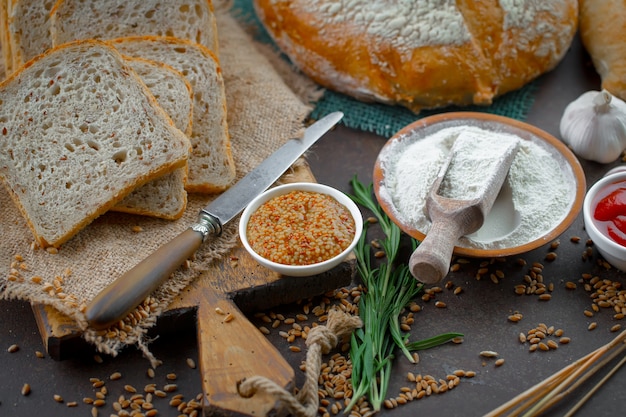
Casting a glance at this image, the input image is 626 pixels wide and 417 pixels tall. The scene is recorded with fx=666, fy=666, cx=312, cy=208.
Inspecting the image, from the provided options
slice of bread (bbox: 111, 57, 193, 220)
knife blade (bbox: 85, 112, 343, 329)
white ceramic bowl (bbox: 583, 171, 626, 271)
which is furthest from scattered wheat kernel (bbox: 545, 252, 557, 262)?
slice of bread (bbox: 111, 57, 193, 220)

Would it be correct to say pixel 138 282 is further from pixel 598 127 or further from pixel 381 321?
pixel 598 127

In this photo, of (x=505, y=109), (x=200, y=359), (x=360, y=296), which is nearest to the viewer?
(x=200, y=359)

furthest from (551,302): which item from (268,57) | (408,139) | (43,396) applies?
(268,57)

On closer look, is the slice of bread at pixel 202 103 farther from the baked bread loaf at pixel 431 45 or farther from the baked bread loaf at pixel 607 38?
the baked bread loaf at pixel 607 38

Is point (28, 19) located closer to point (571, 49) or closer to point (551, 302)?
point (551, 302)

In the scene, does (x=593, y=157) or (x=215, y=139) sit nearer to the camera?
(x=215, y=139)

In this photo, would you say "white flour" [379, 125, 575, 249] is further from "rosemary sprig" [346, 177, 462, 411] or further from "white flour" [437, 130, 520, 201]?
"rosemary sprig" [346, 177, 462, 411]
